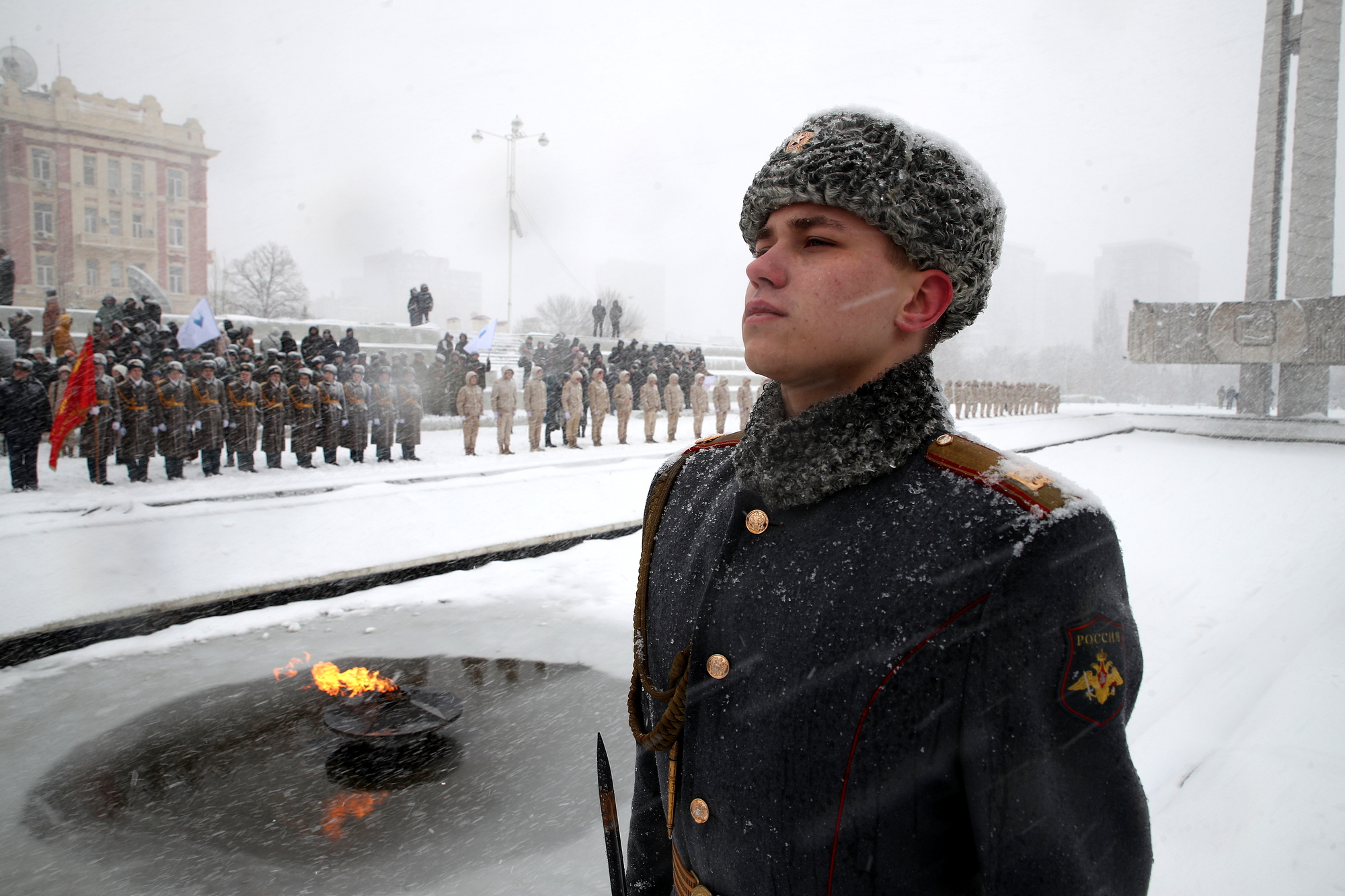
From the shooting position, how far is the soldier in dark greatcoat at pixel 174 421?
11.4 meters

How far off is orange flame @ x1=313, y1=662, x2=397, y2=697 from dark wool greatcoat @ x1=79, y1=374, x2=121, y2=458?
787 cm

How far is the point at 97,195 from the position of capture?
43.5 metres

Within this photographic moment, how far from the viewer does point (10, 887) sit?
324cm

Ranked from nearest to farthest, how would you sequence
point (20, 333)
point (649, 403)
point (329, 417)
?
point (329, 417) < point (20, 333) < point (649, 403)

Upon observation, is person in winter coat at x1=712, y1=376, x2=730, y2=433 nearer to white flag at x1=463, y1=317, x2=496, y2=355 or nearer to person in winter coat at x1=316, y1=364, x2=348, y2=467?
white flag at x1=463, y1=317, x2=496, y2=355

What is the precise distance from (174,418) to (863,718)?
12.9m

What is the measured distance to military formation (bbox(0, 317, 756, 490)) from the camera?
10.9 m

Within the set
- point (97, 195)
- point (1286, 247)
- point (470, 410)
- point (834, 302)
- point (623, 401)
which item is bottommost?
point (470, 410)

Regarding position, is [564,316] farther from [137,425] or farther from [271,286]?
[137,425]

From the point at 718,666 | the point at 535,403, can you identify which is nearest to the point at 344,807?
the point at 718,666

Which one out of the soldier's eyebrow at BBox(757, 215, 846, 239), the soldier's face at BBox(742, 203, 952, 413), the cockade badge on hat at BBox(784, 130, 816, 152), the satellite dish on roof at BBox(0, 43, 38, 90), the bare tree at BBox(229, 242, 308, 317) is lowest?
the soldier's face at BBox(742, 203, 952, 413)

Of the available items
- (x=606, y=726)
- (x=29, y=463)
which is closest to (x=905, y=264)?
(x=606, y=726)

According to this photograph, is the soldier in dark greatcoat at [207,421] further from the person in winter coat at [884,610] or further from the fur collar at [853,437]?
the fur collar at [853,437]

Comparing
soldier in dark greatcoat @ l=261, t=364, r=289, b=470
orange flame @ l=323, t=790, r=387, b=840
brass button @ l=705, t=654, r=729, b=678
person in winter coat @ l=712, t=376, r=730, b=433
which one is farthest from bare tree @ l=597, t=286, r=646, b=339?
brass button @ l=705, t=654, r=729, b=678
